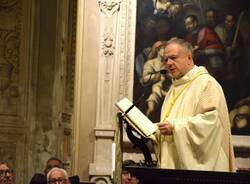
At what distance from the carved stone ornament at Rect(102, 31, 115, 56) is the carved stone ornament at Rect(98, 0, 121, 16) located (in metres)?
0.28

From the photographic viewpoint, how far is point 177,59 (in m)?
5.37

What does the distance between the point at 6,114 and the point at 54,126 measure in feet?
2.34

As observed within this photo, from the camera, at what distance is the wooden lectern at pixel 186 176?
4730 mm

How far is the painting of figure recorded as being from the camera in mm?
9352

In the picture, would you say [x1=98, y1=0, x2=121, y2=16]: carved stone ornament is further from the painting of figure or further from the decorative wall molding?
the painting of figure

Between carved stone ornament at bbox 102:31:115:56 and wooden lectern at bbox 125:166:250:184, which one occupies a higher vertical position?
carved stone ornament at bbox 102:31:115:56

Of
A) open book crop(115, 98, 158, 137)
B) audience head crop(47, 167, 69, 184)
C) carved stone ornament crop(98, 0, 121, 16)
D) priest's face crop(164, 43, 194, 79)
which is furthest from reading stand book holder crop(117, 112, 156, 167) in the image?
carved stone ornament crop(98, 0, 121, 16)

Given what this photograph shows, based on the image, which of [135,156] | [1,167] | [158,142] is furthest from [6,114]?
[158,142]

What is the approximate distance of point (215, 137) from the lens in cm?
514

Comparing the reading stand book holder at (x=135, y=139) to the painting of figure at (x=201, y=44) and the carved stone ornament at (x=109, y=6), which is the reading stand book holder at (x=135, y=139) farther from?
the carved stone ornament at (x=109, y=6)

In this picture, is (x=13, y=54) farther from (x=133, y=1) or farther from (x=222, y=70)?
(x=222, y=70)

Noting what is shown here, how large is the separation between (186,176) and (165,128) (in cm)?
45

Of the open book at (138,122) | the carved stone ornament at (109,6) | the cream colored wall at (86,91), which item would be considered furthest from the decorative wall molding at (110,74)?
the open book at (138,122)

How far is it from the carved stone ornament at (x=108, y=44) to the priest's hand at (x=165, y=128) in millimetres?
4304
